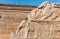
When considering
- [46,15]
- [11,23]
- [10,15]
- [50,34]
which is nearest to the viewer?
[50,34]

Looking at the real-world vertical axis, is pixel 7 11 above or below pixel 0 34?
above

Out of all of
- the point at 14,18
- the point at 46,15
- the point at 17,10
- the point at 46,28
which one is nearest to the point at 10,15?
the point at 14,18

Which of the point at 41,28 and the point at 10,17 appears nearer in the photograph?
the point at 41,28

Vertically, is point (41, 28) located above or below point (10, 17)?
below

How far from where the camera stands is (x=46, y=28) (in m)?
4.21

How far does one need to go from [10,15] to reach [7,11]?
1.34ft

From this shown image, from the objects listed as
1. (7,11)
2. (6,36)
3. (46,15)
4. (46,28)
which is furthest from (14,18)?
(46,28)

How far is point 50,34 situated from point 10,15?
2.11m

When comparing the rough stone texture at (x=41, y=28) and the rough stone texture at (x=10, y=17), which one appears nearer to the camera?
the rough stone texture at (x=41, y=28)

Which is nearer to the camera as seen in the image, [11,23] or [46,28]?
[46,28]

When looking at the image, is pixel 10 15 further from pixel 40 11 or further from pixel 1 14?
pixel 40 11

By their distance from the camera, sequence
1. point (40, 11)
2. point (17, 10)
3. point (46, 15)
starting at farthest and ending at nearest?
point (17, 10)
point (40, 11)
point (46, 15)

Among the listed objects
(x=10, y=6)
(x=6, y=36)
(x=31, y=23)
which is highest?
(x=10, y=6)

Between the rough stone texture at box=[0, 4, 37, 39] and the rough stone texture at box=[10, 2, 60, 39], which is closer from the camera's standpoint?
the rough stone texture at box=[10, 2, 60, 39]
